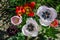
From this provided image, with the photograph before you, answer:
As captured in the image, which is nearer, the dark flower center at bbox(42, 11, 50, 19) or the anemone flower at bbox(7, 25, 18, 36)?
the dark flower center at bbox(42, 11, 50, 19)

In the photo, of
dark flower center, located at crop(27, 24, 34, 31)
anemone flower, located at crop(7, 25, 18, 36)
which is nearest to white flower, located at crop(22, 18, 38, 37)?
dark flower center, located at crop(27, 24, 34, 31)

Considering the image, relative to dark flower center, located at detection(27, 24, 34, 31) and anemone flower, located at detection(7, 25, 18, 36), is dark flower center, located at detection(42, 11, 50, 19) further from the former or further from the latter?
anemone flower, located at detection(7, 25, 18, 36)

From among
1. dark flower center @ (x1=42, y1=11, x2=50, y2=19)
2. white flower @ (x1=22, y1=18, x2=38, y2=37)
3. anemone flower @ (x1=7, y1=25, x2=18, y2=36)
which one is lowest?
anemone flower @ (x1=7, y1=25, x2=18, y2=36)

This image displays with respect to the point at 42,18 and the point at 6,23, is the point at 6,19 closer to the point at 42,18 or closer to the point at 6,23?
the point at 6,23

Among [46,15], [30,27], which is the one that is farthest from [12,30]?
[46,15]

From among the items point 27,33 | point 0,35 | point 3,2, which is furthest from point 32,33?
point 3,2

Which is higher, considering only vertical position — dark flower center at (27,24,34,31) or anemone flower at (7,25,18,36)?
dark flower center at (27,24,34,31)

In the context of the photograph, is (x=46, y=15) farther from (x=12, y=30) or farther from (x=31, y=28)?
(x=12, y=30)

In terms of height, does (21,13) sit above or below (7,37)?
above
